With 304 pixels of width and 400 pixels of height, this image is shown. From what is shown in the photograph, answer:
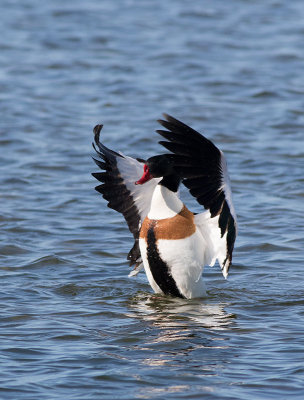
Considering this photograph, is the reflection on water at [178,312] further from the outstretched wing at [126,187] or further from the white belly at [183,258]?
the outstretched wing at [126,187]

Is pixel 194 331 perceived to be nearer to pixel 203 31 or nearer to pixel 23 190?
pixel 23 190

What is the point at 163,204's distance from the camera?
7.54 meters

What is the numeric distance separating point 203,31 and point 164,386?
52.2ft

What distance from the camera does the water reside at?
6250 millimetres

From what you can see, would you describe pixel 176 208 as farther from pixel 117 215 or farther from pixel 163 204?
pixel 117 215

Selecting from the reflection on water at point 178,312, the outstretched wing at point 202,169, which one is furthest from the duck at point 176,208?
the reflection on water at point 178,312

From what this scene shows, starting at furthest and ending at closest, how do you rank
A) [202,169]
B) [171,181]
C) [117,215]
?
1. [117,215]
2. [171,181]
3. [202,169]

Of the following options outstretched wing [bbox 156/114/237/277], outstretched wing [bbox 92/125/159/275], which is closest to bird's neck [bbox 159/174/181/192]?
outstretched wing [bbox 156/114/237/277]

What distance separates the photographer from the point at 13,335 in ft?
22.5

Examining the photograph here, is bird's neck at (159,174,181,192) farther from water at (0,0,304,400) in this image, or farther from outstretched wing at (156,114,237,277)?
water at (0,0,304,400)

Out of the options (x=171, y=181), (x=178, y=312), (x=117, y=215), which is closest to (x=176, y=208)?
(x=171, y=181)

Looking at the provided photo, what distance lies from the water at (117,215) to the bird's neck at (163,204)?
2.66 feet

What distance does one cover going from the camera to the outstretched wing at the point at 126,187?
8023mm

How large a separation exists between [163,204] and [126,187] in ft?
2.25
